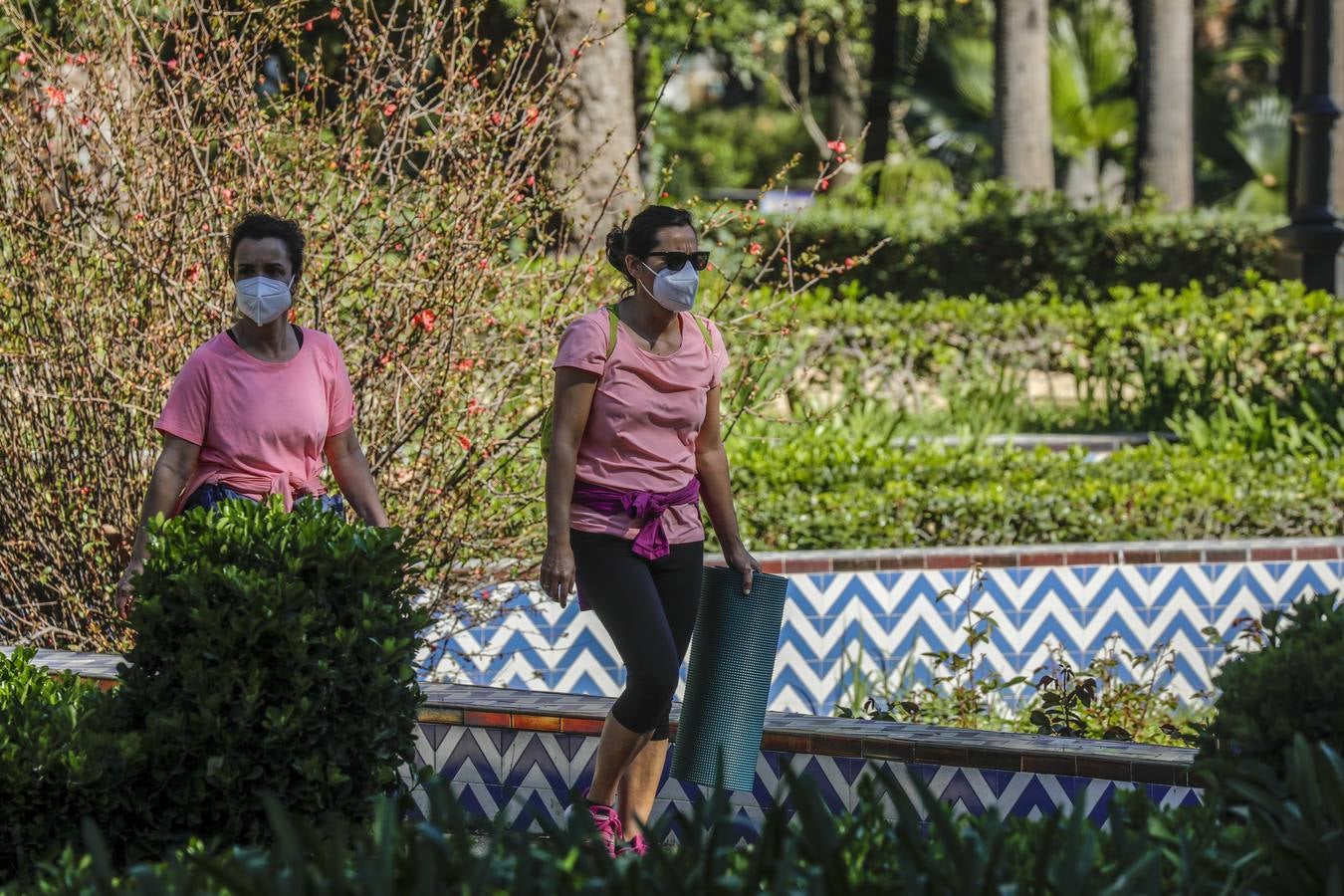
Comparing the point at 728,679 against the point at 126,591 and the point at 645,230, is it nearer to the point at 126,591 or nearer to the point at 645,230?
the point at 645,230

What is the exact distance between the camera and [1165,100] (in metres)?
20.2

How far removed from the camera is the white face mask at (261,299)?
4477mm

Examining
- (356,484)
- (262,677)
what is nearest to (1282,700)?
(262,677)

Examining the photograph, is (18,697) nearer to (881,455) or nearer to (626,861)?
(626,861)

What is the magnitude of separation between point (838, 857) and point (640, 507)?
178cm

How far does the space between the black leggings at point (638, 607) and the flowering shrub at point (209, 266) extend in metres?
1.54

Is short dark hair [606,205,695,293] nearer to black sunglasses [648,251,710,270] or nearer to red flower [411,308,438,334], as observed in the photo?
black sunglasses [648,251,710,270]

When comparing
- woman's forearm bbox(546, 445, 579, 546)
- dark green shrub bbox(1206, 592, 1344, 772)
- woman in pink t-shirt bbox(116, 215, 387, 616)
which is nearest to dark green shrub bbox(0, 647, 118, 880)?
woman in pink t-shirt bbox(116, 215, 387, 616)

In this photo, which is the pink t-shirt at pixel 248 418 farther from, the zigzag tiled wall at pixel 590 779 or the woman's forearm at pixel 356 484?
the zigzag tiled wall at pixel 590 779

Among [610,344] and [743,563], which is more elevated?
[610,344]

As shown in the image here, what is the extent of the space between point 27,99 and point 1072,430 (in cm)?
681

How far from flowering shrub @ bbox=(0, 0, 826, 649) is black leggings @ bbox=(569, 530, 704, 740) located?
1.54 metres

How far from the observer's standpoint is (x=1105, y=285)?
1667 centimetres

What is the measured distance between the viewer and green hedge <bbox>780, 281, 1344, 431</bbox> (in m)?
10.7
